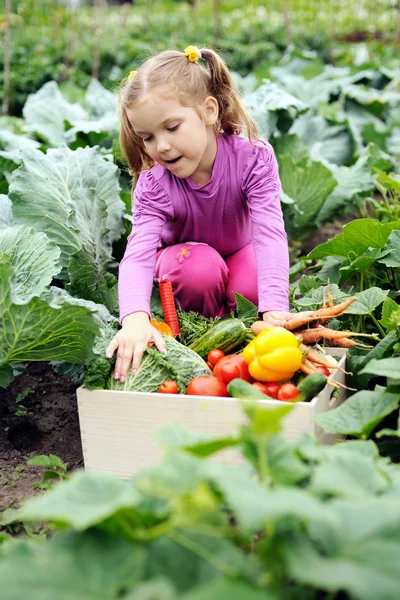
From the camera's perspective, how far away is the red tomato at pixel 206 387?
8.83ft

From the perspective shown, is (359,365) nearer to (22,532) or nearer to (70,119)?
(22,532)

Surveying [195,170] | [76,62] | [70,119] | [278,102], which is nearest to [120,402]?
[195,170]

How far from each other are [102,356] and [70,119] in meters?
3.75

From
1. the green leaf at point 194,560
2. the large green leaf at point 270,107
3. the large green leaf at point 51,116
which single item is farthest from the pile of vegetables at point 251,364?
the large green leaf at point 51,116

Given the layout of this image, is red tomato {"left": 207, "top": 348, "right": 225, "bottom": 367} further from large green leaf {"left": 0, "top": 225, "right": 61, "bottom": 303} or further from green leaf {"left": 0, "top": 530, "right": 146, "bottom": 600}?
green leaf {"left": 0, "top": 530, "right": 146, "bottom": 600}

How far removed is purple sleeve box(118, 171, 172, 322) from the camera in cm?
303

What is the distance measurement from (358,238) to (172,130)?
1078 millimetres

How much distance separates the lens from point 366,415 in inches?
90.9

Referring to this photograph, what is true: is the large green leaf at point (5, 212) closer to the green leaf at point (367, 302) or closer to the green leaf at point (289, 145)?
the green leaf at point (367, 302)

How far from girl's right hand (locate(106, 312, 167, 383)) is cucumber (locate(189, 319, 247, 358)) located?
0.94 ft

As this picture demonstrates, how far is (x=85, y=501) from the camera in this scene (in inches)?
57.2

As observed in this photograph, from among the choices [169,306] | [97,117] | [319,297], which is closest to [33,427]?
[169,306]

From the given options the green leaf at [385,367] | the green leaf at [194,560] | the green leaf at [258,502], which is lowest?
the green leaf at [385,367]

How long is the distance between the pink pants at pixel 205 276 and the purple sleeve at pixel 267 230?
0.37m
